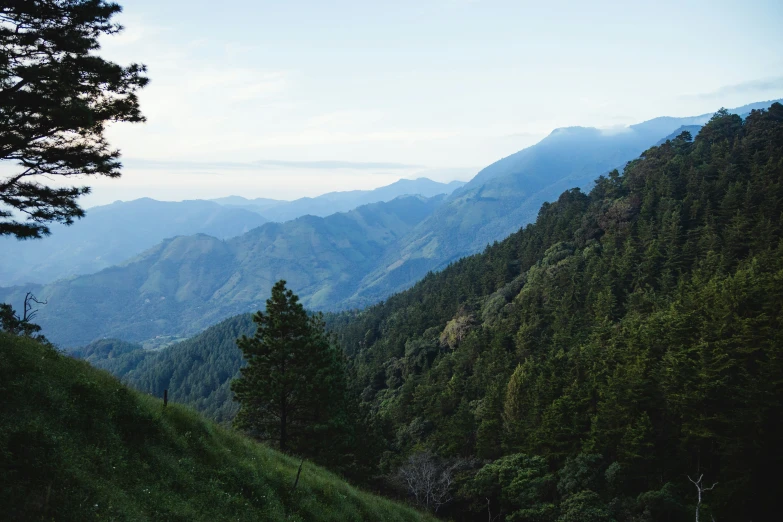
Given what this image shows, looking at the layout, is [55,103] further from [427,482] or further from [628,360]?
[628,360]

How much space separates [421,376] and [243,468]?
56.2 m

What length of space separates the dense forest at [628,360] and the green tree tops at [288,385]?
12521 millimetres

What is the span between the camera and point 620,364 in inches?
1314

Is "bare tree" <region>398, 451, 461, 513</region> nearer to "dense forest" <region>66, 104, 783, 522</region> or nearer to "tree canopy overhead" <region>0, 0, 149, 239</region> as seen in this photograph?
"dense forest" <region>66, 104, 783, 522</region>

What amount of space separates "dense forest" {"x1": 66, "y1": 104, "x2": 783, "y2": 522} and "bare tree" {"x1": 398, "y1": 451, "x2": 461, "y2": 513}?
242 millimetres

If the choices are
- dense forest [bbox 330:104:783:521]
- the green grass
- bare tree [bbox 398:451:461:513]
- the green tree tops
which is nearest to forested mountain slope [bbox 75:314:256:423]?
dense forest [bbox 330:104:783:521]

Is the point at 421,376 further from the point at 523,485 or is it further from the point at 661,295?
the point at 523,485

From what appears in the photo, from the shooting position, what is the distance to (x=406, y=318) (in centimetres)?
9969

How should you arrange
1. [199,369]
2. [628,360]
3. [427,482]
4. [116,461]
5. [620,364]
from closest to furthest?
[116,461] < [427,482] < [628,360] < [620,364] < [199,369]

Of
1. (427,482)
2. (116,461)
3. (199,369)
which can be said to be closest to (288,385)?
(116,461)

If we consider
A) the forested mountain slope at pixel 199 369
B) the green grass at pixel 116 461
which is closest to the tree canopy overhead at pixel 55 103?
the green grass at pixel 116 461

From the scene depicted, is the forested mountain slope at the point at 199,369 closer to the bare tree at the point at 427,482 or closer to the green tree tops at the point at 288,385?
the bare tree at the point at 427,482

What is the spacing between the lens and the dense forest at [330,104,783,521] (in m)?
24.7

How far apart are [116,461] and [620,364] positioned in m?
34.6
